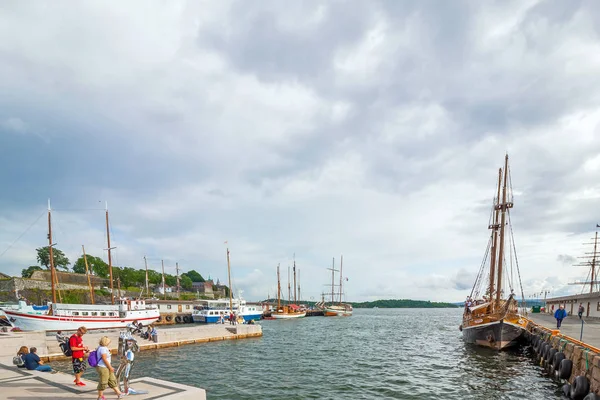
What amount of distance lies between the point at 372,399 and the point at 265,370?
936 cm

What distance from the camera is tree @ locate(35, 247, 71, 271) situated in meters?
110

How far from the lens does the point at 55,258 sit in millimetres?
111812

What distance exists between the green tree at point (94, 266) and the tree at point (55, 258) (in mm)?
4005

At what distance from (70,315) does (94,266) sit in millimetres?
84691

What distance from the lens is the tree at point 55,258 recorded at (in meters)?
110

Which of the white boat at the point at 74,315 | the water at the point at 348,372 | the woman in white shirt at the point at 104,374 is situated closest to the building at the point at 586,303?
the water at the point at 348,372

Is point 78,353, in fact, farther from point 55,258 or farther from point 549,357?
point 55,258

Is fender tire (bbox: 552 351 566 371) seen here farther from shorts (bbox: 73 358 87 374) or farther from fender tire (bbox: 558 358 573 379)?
shorts (bbox: 73 358 87 374)

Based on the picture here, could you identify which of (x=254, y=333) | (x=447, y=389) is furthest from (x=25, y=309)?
(x=447, y=389)

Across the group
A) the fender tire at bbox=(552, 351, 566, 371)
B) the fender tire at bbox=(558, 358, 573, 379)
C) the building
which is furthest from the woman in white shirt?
the building

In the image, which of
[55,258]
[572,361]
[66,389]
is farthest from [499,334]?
[55,258]

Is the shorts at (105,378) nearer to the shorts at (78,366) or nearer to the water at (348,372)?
the shorts at (78,366)

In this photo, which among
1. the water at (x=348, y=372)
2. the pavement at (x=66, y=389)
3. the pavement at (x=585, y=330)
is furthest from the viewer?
the pavement at (x=585, y=330)

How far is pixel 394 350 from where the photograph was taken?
36406 mm
